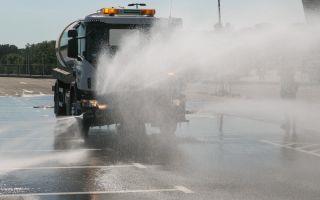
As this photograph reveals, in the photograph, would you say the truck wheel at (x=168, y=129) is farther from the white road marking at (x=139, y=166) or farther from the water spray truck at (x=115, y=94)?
the white road marking at (x=139, y=166)

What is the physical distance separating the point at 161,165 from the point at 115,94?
13.9ft

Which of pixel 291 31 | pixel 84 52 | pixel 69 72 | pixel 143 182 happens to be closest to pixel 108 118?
pixel 84 52

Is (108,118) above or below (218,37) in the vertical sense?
below

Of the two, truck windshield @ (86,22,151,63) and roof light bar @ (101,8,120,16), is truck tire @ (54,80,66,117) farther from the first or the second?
truck windshield @ (86,22,151,63)

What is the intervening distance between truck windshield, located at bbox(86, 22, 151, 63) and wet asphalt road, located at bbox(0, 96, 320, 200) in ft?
7.05

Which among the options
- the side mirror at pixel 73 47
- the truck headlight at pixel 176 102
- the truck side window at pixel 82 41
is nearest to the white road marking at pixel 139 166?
the truck headlight at pixel 176 102

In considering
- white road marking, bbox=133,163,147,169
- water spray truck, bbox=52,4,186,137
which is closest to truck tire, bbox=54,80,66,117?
water spray truck, bbox=52,4,186,137

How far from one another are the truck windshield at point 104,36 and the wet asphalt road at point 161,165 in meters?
2.15

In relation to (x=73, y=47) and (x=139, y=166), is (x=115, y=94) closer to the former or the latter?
(x=73, y=47)

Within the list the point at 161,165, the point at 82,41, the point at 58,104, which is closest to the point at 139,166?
the point at 161,165

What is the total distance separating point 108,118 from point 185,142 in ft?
6.18

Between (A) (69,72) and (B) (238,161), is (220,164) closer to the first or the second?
(B) (238,161)

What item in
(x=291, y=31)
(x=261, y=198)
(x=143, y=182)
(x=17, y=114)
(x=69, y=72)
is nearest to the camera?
(x=261, y=198)

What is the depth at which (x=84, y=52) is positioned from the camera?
15539 millimetres
